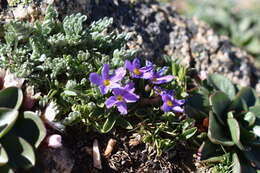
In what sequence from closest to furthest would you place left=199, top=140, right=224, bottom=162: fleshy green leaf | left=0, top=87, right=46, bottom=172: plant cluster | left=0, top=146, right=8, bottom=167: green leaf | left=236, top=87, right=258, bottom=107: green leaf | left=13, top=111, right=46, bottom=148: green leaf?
left=0, top=146, right=8, bottom=167: green leaf → left=0, top=87, right=46, bottom=172: plant cluster → left=13, top=111, right=46, bottom=148: green leaf → left=199, top=140, right=224, bottom=162: fleshy green leaf → left=236, top=87, right=258, bottom=107: green leaf

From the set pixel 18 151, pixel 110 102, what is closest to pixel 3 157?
pixel 18 151

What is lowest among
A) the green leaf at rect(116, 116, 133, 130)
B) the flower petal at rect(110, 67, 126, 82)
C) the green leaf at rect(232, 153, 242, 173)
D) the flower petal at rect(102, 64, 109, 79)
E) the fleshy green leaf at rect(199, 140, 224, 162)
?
the green leaf at rect(232, 153, 242, 173)

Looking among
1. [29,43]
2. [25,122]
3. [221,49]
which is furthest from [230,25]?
[25,122]

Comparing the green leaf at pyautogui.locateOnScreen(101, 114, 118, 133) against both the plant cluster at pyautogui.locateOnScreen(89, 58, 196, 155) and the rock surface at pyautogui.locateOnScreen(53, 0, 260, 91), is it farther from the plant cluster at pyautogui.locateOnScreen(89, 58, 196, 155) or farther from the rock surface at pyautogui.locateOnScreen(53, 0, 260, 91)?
the rock surface at pyautogui.locateOnScreen(53, 0, 260, 91)

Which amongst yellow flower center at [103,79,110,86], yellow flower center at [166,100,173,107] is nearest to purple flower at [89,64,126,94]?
yellow flower center at [103,79,110,86]

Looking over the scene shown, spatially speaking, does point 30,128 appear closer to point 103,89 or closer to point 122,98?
point 103,89
